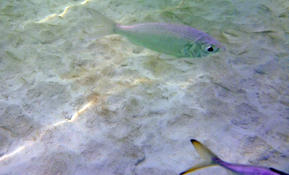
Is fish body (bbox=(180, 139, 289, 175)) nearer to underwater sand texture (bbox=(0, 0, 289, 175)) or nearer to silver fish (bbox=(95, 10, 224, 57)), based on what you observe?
underwater sand texture (bbox=(0, 0, 289, 175))

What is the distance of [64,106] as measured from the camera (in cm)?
226

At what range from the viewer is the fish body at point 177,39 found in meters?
2.11

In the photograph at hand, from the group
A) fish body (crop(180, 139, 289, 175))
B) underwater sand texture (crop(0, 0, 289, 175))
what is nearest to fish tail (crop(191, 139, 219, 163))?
fish body (crop(180, 139, 289, 175))

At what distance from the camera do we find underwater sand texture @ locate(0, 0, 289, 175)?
5.99 ft

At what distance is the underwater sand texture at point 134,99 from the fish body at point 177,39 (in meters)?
0.48

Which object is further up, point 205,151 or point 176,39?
point 176,39

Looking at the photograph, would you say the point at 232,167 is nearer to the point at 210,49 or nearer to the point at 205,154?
the point at 205,154

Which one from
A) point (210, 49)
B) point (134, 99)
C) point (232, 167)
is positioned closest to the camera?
point (232, 167)

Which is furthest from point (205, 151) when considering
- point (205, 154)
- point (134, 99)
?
point (134, 99)

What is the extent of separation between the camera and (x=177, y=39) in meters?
2.13

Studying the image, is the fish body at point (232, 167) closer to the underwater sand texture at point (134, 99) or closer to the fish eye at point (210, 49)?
the underwater sand texture at point (134, 99)

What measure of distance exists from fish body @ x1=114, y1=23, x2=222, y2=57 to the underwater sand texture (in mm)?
483

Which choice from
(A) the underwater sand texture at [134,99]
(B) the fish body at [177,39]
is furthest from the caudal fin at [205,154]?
(B) the fish body at [177,39]

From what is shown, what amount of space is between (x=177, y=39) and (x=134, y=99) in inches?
32.2
